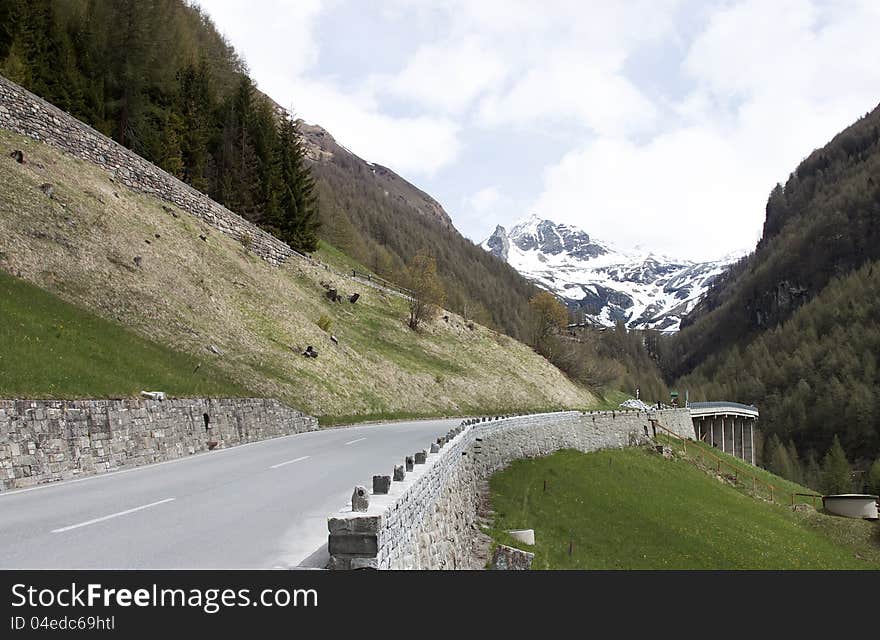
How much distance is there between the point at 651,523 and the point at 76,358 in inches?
881

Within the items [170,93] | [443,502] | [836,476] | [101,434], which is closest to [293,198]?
[170,93]

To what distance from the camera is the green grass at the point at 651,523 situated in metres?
22.7

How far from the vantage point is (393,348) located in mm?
54906

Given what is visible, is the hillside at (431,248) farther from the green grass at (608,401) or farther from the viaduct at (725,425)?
the viaduct at (725,425)

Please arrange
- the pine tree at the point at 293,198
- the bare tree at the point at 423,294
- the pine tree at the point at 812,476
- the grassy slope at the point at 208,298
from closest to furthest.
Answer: the grassy slope at the point at 208,298
the pine tree at the point at 293,198
the bare tree at the point at 423,294
the pine tree at the point at 812,476

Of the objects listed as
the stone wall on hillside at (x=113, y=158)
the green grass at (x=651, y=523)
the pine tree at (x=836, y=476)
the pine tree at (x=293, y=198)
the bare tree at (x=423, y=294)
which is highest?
the pine tree at (x=293, y=198)

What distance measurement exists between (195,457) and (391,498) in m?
14.2

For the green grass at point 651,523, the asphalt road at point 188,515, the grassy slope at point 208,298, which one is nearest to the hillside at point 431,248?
the grassy slope at point 208,298

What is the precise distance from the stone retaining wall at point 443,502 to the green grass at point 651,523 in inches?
41.3

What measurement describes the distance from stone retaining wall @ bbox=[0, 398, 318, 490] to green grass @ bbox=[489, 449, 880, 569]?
10325 millimetres

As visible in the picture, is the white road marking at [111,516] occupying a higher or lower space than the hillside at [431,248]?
lower

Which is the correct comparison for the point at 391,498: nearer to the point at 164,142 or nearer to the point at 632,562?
the point at 632,562

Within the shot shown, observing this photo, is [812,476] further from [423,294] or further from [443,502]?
[443,502]

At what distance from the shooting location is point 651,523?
27172 millimetres
